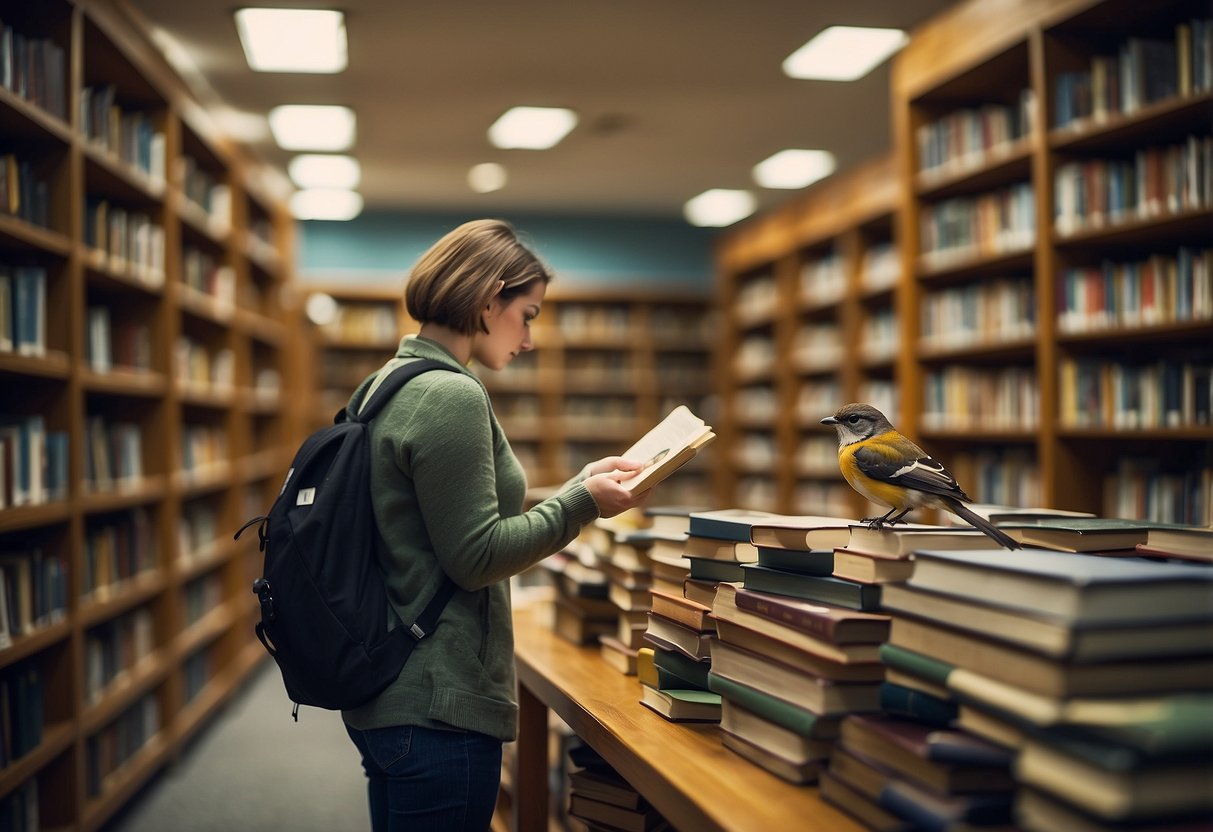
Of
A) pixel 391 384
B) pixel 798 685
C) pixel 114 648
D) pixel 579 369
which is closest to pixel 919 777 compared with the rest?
pixel 798 685

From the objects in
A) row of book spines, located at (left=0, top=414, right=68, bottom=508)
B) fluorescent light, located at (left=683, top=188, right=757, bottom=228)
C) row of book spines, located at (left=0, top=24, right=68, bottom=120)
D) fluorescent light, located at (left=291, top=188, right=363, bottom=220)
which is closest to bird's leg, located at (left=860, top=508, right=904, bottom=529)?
row of book spines, located at (left=0, top=414, right=68, bottom=508)

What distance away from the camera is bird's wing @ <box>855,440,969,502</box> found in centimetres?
139

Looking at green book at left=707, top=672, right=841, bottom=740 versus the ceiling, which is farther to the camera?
the ceiling

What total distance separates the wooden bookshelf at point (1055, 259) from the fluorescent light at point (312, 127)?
296 centimetres

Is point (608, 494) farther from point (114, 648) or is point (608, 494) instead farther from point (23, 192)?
point (114, 648)

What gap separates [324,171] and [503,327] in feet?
18.5

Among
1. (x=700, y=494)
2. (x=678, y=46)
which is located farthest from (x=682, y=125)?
(x=700, y=494)

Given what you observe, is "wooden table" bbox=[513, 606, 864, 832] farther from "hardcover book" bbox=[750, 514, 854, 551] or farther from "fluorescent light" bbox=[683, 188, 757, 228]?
"fluorescent light" bbox=[683, 188, 757, 228]

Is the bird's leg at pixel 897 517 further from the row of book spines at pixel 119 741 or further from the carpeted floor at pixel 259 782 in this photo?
the row of book spines at pixel 119 741

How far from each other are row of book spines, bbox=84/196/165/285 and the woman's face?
244 centimetres

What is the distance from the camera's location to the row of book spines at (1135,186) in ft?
10.1

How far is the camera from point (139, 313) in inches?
163

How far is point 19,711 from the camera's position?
2.76 metres

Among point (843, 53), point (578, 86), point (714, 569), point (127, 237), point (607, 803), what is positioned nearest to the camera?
point (714, 569)
